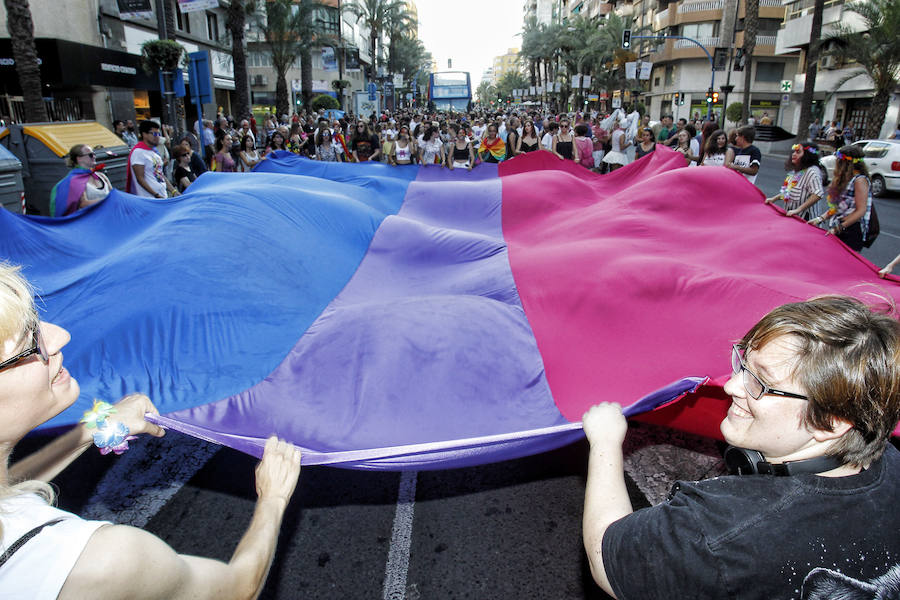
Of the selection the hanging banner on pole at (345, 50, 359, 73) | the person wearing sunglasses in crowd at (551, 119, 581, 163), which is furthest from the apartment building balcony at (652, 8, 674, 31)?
the person wearing sunglasses in crowd at (551, 119, 581, 163)

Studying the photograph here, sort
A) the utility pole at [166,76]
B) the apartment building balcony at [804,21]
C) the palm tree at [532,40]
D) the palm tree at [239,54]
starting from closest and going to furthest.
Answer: the utility pole at [166,76] → the palm tree at [239,54] → the apartment building balcony at [804,21] → the palm tree at [532,40]

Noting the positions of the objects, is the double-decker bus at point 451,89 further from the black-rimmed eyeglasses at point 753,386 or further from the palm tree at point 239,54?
the black-rimmed eyeglasses at point 753,386

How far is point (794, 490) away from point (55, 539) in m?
1.38

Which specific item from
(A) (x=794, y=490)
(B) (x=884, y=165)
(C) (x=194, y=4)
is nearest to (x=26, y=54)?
(C) (x=194, y=4)

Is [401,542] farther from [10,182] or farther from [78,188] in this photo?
[10,182]

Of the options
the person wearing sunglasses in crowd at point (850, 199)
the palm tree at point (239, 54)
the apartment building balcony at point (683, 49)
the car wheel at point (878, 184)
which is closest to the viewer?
the person wearing sunglasses in crowd at point (850, 199)

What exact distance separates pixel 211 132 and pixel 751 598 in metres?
19.1

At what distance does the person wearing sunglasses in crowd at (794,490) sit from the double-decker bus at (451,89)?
4788 centimetres

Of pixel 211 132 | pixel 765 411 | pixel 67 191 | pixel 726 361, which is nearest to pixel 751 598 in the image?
pixel 765 411

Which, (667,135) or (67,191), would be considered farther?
(667,135)

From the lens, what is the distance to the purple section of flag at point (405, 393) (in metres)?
2.41

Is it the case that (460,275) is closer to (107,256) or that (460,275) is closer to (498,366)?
(498,366)

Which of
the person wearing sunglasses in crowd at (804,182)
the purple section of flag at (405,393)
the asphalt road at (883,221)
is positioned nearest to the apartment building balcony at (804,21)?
the asphalt road at (883,221)

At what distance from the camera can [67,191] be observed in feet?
20.1
